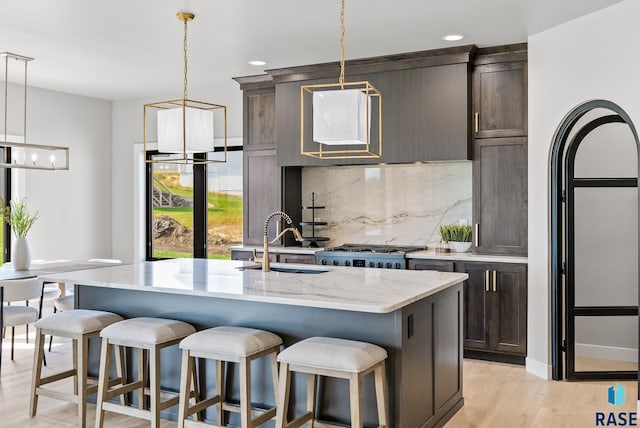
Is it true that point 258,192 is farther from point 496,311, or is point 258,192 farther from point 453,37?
point 496,311

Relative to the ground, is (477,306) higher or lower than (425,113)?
lower

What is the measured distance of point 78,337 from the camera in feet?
12.0

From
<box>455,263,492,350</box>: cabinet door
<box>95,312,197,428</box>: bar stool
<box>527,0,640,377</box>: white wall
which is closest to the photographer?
<box>95,312,197,428</box>: bar stool

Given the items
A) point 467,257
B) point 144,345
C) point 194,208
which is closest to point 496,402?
point 467,257

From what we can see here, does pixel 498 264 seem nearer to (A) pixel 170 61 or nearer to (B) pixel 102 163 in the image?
(A) pixel 170 61

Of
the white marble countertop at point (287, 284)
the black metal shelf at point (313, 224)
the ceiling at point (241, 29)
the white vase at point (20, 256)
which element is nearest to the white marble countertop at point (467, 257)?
the black metal shelf at point (313, 224)

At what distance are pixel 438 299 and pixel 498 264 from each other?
5.80 feet

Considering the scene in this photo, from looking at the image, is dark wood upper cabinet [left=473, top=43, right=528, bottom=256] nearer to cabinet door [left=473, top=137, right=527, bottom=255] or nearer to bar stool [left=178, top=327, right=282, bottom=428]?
cabinet door [left=473, top=137, right=527, bottom=255]

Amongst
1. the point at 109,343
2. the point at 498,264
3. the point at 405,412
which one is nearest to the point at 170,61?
the point at 109,343

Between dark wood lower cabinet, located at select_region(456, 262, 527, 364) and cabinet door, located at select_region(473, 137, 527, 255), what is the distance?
22 cm

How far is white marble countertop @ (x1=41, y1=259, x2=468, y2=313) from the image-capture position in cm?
300

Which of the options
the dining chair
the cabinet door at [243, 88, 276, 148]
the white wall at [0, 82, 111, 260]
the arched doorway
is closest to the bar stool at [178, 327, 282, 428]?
the dining chair

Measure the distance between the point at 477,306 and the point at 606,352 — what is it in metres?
1.15

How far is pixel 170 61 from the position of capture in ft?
19.4
